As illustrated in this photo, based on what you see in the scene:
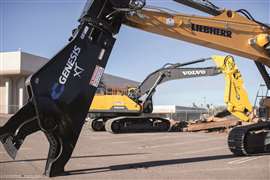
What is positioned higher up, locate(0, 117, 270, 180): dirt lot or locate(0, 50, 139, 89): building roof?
locate(0, 50, 139, 89): building roof

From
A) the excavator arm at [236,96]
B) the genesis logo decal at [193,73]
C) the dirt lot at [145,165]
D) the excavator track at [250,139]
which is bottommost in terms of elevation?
the dirt lot at [145,165]

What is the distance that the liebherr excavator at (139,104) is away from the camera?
71.9 ft

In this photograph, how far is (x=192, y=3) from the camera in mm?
9977

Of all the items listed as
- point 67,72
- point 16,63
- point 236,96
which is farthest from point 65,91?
point 16,63

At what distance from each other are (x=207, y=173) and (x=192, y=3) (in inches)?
158

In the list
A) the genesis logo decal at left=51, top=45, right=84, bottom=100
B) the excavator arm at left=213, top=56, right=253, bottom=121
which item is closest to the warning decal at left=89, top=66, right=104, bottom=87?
the genesis logo decal at left=51, top=45, right=84, bottom=100

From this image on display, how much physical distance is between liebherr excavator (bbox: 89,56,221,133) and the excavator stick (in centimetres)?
1321

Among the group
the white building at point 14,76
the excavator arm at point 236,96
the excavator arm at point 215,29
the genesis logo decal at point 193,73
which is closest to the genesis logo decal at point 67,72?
the excavator arm at point 215,29

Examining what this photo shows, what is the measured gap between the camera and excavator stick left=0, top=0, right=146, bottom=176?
7.81 m

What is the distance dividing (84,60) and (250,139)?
5.06 m

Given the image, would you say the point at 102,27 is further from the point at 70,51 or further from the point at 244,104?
the point at 244,104

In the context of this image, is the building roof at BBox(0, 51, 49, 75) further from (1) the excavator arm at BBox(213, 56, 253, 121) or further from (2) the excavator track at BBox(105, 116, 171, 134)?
(1) the excavator arm at BBox(213, 56, 253, 121)

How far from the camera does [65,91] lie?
26.4ft

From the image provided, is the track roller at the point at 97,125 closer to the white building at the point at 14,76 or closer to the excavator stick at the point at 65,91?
the excavator stick at the point at 65,91
